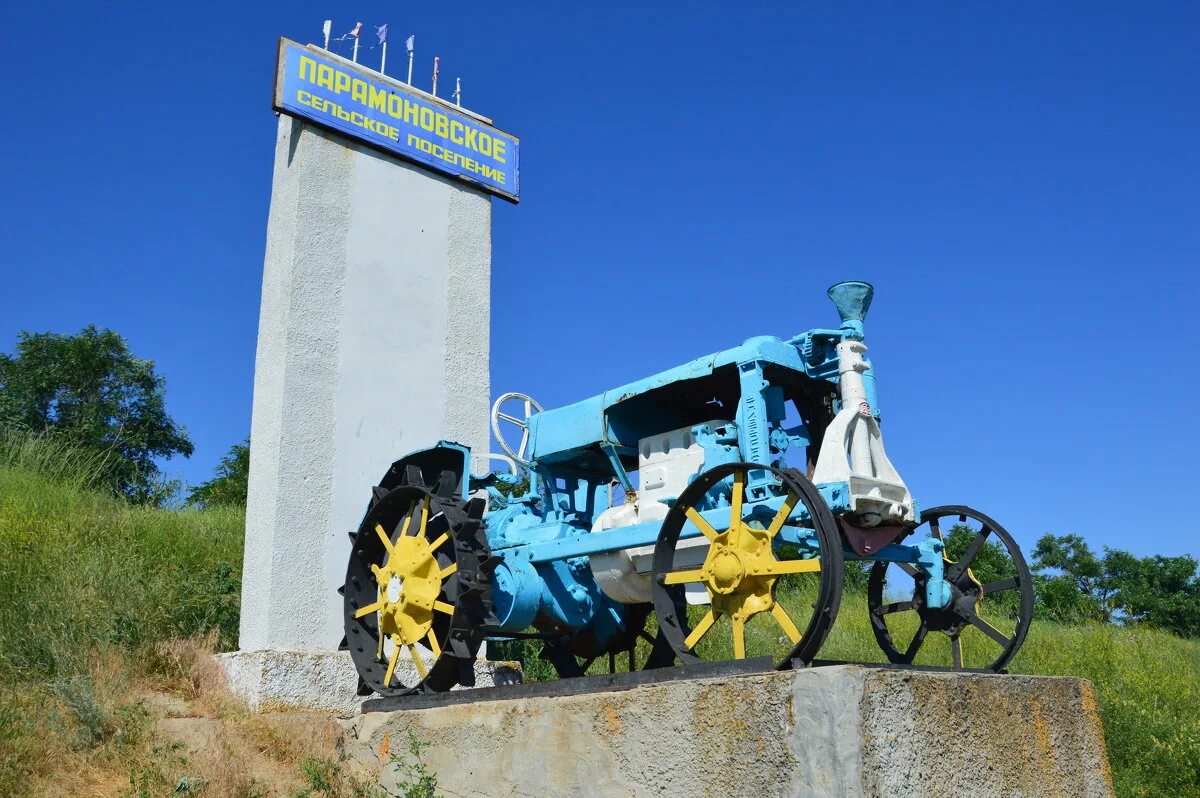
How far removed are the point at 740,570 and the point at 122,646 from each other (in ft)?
15.7

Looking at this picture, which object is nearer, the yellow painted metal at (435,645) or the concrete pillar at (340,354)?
the yellow painted metal at (435,645)

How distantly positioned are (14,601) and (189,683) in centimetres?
155

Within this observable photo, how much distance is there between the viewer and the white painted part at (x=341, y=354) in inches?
301

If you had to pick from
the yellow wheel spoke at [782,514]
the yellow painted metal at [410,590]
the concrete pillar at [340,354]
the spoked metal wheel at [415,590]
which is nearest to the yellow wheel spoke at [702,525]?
the yellow wheel spoke at [782,514]

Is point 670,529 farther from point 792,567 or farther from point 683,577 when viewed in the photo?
point 792,567

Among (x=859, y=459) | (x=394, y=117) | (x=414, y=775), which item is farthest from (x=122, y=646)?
(x=859, y=459)

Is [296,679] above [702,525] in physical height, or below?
below

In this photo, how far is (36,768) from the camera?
5461mm

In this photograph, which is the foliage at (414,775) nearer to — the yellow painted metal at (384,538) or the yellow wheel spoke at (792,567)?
the yellow painted metal at (384,538)

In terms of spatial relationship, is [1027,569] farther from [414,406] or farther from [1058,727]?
[414,406]

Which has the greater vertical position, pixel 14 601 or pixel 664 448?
pixel 664 448

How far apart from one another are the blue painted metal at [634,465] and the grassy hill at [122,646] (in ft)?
5.37

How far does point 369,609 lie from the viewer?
637 cm

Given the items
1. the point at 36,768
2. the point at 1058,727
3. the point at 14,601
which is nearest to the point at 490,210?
the point at 14,601
